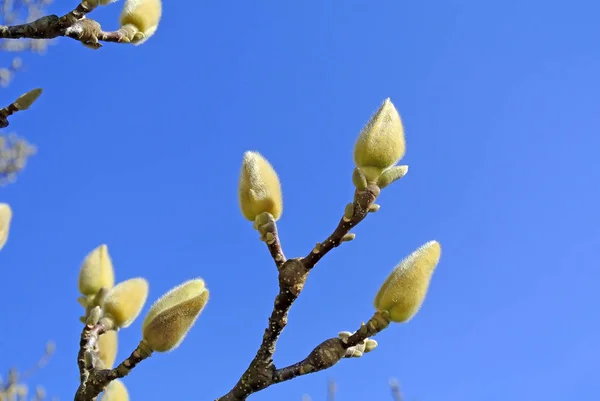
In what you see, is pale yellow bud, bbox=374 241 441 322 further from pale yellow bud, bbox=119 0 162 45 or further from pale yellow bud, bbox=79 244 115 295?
pale yellow bud, bbox=119 0 162 45

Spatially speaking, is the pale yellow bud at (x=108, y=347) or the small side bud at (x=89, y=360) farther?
the pale yellow bud at (x=108, y=347)

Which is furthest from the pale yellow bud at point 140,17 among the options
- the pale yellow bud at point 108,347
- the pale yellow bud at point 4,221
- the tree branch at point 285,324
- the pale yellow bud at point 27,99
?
the tree branch at point 285,324

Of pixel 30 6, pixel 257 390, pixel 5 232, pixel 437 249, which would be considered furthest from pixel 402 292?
pixel 30 6

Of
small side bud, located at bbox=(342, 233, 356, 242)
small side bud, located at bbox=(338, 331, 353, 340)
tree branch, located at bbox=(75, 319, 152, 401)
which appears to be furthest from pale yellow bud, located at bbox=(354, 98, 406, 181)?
tree branch, located at bbox=(75, 319, 152, 401)

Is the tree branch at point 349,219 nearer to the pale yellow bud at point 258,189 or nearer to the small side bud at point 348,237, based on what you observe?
the small side bud at point 348,237

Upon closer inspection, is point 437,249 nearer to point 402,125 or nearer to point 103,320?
point 402,125

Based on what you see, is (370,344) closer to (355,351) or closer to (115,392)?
(355,351)
